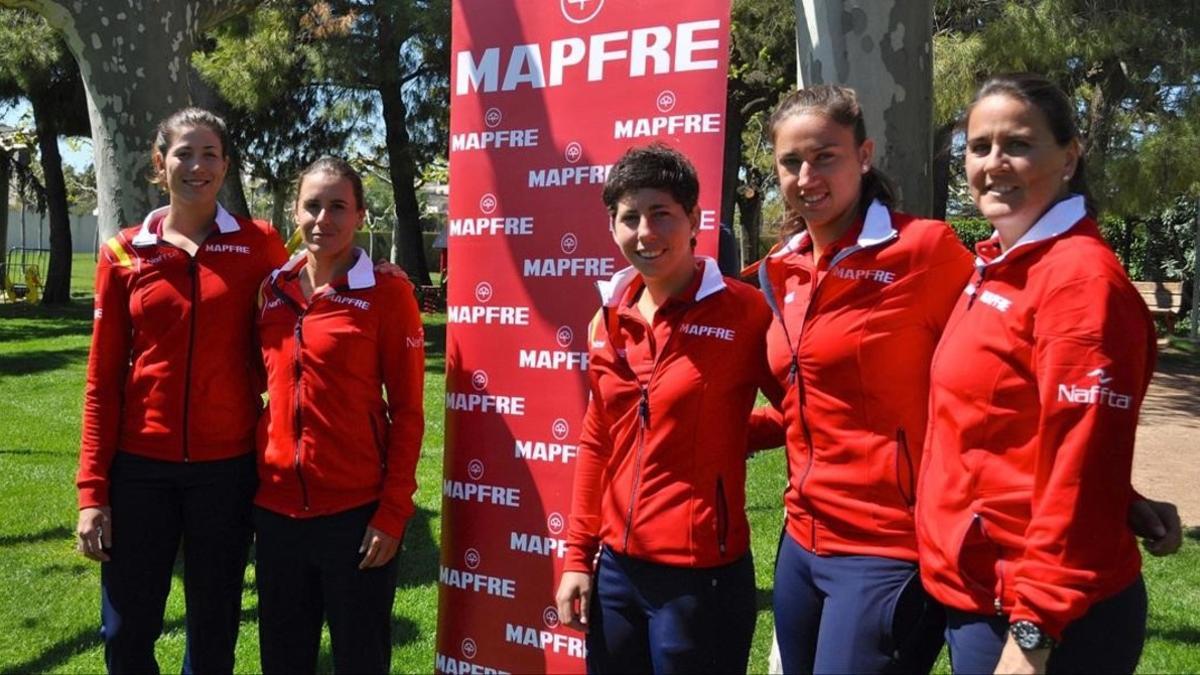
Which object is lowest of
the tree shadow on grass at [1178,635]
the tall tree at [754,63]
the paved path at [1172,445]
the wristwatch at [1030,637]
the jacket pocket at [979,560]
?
the tree shadow on grass at [1178,635]

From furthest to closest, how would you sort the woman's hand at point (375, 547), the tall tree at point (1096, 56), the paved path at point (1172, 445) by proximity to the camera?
the tall tree at point (1096, 56) < the paved path at point (1172, 445) < the woman's hand at point (375, 547)

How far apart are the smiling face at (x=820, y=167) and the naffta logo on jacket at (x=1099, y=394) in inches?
33.9

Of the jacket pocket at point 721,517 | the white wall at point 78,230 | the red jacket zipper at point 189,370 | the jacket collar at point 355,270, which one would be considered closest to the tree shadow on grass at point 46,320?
the red jacket zipper at point 189,370

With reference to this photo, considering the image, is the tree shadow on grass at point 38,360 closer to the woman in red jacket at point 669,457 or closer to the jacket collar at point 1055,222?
the woman in red jacket at point 669,457

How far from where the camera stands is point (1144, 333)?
6.98ft

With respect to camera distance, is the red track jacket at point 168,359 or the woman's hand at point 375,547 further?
the red track jacket at point 168,359

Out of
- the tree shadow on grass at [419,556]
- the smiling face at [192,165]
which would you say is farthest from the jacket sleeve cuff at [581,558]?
the tree shadow on grass at [419,556]

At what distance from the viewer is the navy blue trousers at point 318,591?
3410 mm

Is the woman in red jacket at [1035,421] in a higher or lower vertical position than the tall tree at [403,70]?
lower

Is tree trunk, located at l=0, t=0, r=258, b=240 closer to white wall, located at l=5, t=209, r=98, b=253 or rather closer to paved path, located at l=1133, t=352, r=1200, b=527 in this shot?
paved path, located at l=1133, t=352, r=1200, b=527

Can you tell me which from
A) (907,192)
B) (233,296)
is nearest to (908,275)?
(907,192)

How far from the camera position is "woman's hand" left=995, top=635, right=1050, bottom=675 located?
2107mm

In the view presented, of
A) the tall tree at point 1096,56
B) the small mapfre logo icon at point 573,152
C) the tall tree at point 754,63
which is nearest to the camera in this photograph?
the small mapfre logo icon at point 573,152

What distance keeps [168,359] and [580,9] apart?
1852 millimetres
